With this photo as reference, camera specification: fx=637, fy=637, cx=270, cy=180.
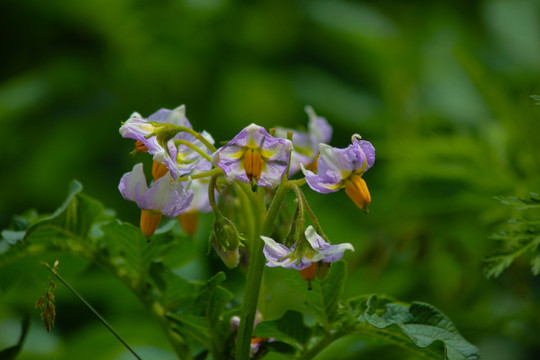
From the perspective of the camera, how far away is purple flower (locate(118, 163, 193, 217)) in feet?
3.25

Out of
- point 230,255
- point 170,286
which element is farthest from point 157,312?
point 230,255

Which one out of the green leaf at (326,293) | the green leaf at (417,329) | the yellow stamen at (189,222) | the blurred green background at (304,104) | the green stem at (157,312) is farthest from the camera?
the blurred green background at (304,104)

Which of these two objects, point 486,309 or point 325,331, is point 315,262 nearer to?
point 325,331

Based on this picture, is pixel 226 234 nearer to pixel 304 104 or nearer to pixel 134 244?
pixel 134 244

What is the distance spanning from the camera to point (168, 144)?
102 centimetres

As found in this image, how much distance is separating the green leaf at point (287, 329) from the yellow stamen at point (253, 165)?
0.74 feet

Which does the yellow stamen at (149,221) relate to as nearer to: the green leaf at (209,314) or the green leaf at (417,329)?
the green leaf at (209,314)

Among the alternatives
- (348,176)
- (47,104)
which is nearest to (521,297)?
→ (348,176)

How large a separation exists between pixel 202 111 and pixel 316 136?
2.25 metres

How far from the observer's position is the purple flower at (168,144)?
0.97 m

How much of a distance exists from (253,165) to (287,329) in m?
Answer: 0.27

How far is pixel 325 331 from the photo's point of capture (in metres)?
1.06

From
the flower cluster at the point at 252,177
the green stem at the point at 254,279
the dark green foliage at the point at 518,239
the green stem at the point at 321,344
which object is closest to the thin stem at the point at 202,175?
the flower cluster at the point at 252,177

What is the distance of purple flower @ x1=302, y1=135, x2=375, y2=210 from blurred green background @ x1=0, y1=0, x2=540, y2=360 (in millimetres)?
831
